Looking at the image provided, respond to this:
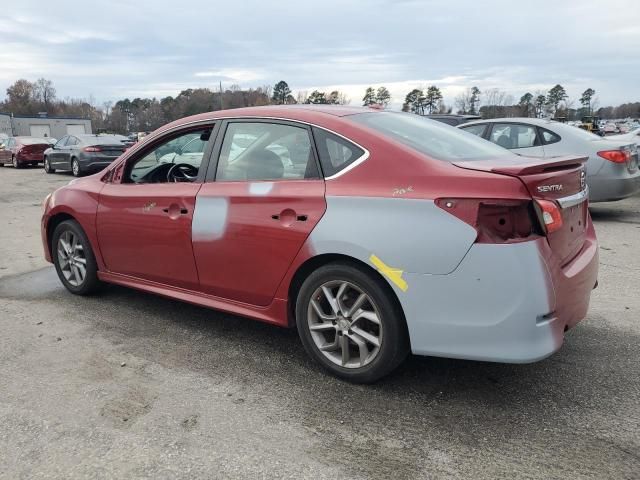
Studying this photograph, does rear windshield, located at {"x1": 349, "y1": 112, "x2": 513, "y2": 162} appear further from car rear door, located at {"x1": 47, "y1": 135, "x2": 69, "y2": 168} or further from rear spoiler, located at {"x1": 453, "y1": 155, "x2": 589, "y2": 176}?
car rear door, located at {"x1": 47, "y1": 135, "x2": 69, "y2": 168}

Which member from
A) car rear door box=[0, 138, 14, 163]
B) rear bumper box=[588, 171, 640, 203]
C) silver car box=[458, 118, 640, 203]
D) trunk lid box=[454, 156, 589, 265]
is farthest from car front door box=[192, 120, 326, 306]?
car rear door box=[0, 138, 14, 163]

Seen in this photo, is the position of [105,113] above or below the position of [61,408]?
Result: above

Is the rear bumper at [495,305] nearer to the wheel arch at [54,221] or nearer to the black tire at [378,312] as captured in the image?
the black tire at [378,312]

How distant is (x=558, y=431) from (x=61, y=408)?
2592mm

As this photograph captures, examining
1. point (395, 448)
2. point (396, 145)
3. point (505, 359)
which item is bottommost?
point (395, 448)

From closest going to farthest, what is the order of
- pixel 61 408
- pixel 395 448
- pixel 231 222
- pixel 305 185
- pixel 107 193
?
pixel 395 448, pixel 61 408, pixel 305 185, pixel 231 222, pixel 107 193

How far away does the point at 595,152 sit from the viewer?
773 cm

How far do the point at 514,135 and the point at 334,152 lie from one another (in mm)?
6109

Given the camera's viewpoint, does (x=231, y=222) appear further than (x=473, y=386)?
Yes

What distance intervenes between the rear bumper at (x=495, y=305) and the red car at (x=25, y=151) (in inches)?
959

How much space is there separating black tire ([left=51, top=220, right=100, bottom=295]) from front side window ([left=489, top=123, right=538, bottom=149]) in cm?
626

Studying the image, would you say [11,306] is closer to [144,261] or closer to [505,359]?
[144,261]

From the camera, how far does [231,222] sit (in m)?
3.52

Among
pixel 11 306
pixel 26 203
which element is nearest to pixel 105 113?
pixel 26 203
